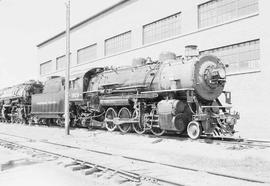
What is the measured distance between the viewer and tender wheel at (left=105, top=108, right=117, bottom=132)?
1757 centimetres

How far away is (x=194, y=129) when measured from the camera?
529 inches

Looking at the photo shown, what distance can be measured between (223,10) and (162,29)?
594 centimetres

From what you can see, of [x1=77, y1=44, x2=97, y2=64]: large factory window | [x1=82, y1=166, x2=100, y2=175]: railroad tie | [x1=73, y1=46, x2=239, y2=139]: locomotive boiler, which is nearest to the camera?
[x1=82, y1=166, x2=100, y2=175]: railroad tie

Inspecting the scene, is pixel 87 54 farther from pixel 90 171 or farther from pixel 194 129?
pixel 90 171

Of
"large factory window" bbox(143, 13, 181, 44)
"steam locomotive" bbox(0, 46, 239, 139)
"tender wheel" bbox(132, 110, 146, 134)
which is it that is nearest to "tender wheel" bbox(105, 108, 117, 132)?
"steam locomotive" bbox(0, 46, 239, 139)

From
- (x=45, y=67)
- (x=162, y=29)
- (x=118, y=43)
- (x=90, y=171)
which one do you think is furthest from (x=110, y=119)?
(x=45, y=67)

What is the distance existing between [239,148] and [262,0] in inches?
489

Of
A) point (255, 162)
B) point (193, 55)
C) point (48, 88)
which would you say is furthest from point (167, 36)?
point (255, 162)

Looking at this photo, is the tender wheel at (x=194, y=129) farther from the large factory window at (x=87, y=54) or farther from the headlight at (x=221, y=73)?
the large factory window at (x=87, y=54)

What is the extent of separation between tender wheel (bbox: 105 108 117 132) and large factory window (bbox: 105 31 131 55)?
14388 mm

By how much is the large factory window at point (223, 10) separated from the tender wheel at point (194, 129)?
432 inches

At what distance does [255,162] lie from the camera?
8.97 metres

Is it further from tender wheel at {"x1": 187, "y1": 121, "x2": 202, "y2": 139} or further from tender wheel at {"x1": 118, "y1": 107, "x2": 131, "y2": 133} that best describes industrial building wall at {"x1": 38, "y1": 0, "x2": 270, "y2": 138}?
tender wheel at {"x1": 187, "y1": 121, "x2": 202, "y2": 139}


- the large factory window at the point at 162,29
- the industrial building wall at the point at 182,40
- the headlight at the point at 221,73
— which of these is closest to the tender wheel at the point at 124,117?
the headlight at the point at 221,73
